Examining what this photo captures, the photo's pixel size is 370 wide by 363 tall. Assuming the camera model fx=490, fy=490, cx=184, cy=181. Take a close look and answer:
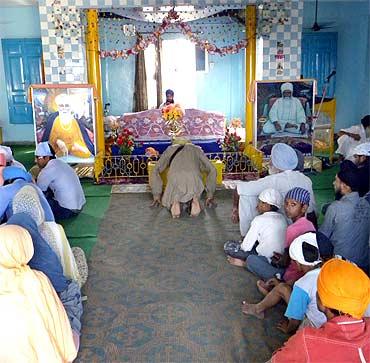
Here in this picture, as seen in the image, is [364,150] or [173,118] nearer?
[364,150]

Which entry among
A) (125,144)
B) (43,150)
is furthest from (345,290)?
(125,144)

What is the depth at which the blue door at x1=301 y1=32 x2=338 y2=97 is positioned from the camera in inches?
397

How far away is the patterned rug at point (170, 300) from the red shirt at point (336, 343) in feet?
2.94

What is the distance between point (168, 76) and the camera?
34.8 ft

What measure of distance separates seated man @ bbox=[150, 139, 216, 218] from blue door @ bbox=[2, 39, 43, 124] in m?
5.64

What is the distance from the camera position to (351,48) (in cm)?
1023

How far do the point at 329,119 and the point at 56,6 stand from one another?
467 cm

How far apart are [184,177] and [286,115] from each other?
2.62 m

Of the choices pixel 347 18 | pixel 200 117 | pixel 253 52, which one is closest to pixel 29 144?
pixel 200 117

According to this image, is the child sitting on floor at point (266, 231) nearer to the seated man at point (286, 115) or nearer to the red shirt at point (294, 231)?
the red shirt at point (294, 231)

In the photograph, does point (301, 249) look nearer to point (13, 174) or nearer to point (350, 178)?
point (350, 178)

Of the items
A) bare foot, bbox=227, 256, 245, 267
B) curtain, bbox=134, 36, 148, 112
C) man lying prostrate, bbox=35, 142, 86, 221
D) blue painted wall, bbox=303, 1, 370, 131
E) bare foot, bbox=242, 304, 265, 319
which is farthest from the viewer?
curtain, bbox=134, 36, 148, 112

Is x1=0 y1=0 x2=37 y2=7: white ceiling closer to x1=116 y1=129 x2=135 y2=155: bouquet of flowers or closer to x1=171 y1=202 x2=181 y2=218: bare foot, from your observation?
x1=116 y1=129 x2=135 y2=155: bouquet of flowers

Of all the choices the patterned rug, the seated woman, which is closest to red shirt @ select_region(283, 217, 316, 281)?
the patterned rug
